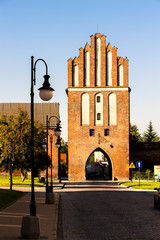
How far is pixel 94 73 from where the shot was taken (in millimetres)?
61625

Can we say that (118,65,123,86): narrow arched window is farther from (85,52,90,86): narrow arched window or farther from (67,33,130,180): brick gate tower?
(85,52,90,86): narrow arched window

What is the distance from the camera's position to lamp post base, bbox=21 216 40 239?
11.8m

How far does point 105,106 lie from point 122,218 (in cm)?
4566

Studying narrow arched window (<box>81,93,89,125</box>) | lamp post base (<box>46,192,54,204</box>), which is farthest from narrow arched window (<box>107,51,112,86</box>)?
lamp post base (<box>46,192,54,204</box>)

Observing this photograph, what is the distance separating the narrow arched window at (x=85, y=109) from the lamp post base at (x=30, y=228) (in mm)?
50556

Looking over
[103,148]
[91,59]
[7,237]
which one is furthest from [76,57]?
[7,237]

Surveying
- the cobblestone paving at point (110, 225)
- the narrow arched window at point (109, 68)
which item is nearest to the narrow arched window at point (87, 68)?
the narrow arched window at point (109, 68)

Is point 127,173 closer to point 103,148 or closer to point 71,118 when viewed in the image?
point 103,148

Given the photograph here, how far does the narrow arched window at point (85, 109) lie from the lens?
Result: 6250 centimetres

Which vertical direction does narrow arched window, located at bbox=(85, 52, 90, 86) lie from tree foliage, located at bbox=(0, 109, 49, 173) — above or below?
above

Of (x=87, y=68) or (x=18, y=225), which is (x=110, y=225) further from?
(x=87, y=68)

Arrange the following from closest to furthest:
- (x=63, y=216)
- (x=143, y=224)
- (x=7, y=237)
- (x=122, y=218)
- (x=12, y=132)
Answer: (x=7, y=237)
(x=143, y=224)
(x=122, y=218)
(x=63, y=216)
(x=12, y=132)

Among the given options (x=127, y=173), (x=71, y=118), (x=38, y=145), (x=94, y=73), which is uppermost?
(x=94, y=73)

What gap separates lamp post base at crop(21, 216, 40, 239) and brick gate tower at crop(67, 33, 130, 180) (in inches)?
1964
